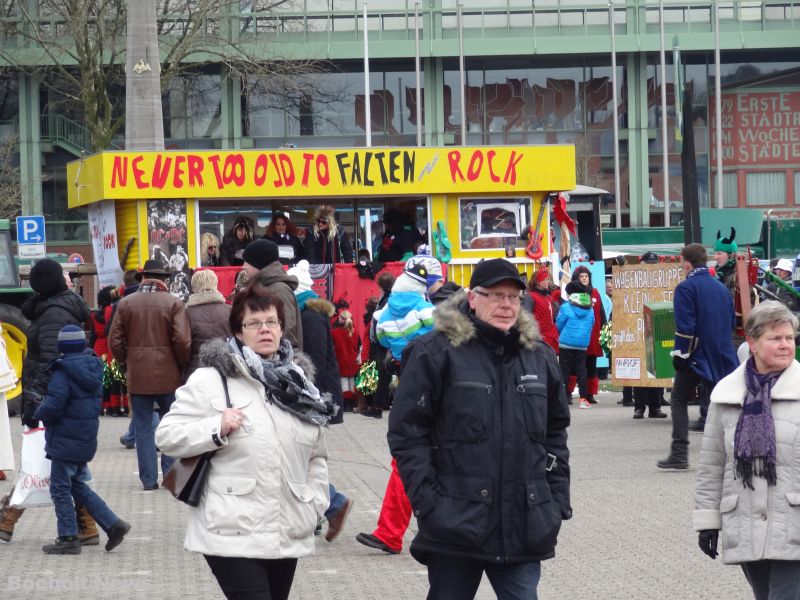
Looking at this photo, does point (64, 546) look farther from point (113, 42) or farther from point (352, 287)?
point (113, 42)

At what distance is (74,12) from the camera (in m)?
33.5

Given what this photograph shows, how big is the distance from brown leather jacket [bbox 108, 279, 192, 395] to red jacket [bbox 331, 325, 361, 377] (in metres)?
7.62

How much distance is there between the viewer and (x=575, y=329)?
1816cm

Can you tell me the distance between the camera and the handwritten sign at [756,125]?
49.1 metres

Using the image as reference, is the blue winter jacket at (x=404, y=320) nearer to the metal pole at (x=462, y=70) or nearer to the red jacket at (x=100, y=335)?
the red jacket at (x=100, y=335)

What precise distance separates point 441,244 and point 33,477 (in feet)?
37.6

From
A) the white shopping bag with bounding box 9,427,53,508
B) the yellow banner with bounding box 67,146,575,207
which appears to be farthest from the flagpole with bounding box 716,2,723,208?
the white shopping bag with bounding box 9,427,53,508

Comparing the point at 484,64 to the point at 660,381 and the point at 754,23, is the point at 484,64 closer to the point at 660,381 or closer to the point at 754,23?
the point at 754,23

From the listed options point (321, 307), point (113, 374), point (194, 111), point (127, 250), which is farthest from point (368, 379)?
point (194, 111)

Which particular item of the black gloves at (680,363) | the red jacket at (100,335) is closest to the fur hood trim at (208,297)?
the black gloves at (680,363)

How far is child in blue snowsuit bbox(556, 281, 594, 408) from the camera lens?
18.2m

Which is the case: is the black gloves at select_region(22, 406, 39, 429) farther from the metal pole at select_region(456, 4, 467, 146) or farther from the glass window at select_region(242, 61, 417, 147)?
the glass window at select_region(242, 61, 417, 147)

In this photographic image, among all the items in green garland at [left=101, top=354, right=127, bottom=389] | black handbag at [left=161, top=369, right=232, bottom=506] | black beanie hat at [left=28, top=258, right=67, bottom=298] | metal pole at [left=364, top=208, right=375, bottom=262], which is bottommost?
Answer: green garland at [left=101, top=354, right=127, bottom=389]

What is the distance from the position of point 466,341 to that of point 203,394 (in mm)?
932
